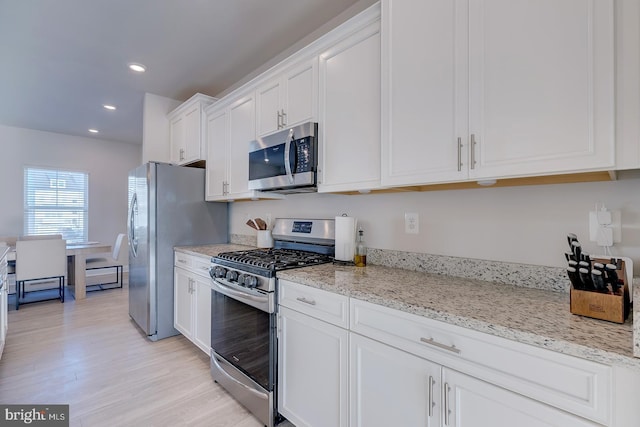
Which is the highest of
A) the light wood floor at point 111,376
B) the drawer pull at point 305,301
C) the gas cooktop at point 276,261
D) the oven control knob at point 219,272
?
the gas cooktop at point 276,261

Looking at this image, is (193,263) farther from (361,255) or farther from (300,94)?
(300,94)

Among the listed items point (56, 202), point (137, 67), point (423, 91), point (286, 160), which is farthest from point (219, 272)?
point (56, 202)

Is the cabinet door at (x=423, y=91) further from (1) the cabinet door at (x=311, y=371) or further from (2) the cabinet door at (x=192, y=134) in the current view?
(2) the cabinet door at (x=192, y=134)

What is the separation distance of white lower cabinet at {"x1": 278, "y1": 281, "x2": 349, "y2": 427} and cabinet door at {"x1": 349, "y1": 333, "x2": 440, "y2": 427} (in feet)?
0.20

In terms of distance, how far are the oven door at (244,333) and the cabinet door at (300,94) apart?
1204 millimetres

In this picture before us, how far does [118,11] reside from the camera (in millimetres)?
2195

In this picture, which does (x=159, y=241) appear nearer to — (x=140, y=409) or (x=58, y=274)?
(x=140, y=409)

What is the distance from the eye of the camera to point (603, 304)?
91 cm

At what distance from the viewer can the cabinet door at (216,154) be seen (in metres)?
2.93

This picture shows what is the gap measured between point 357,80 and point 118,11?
1.88 m

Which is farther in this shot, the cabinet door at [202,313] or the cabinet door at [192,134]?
the cabinet door at [192,134]

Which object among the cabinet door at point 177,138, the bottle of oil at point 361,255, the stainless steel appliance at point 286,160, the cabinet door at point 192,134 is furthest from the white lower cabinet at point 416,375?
the cabinet door at point 177,138

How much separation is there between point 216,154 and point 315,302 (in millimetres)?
2120

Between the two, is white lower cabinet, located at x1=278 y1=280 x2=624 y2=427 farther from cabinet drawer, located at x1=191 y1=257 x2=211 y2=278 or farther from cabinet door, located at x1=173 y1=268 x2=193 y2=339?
cabinet door, located at x1=173 y1=268 x2=193 y2=339
